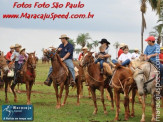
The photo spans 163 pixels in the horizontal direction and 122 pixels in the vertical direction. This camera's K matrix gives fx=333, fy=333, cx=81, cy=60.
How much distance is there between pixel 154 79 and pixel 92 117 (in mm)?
3042

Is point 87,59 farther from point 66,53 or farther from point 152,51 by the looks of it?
point 152,51

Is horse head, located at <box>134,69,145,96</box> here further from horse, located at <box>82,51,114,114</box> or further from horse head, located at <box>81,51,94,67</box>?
horse head, located at <box>81,51,94,67</box>

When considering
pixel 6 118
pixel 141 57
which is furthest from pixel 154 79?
pixel 6 118

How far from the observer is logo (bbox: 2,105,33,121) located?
493 inches

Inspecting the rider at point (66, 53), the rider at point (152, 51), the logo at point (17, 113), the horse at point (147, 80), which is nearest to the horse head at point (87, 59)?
the rider at point (66, 53)

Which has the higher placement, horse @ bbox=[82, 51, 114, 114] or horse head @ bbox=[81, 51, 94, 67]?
horse head @ bbox=[81, 51, 94, 67]

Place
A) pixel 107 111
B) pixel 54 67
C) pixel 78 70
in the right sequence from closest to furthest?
pixel 107 111
pixel 54 67
pixel 78 70

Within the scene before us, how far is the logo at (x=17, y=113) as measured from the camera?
1252 centimetres

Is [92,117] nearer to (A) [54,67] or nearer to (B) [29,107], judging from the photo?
(B) [29,107]

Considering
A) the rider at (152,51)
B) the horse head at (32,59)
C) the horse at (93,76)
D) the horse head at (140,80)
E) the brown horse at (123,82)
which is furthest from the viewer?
the horse head at (32,59)

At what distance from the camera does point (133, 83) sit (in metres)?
12.7

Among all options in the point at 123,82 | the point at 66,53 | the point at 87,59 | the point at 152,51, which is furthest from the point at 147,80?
the point at 66,53

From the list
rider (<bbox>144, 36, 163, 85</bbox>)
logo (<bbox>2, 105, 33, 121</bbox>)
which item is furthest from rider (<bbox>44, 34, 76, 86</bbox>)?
rider (<bbox>144, 36, 163, 85</bbox>)

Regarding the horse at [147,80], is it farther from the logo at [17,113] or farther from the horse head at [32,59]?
the horse head at [32,59]
